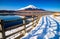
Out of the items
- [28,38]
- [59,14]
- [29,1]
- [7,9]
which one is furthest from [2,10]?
[28,38]

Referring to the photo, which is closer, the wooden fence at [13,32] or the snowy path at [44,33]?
the wooden fence at [13,32]

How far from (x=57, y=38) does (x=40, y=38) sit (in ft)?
1.52

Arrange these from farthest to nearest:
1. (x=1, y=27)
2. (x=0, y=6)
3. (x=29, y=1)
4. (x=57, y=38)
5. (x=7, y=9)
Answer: (x=7, y=9) < (x=0, y=6) < (x=29, y=1) < (x=57, y=38) < (x=1, y=27)

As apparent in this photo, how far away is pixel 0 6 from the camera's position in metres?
23.0

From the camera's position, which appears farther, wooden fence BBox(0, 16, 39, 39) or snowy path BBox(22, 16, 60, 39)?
snowy path BBox(22, 16, 60, 39)

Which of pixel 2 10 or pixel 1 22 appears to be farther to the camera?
pixel 2 10

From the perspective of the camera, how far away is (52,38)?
308 cm

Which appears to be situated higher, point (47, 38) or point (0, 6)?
point (0, 6)

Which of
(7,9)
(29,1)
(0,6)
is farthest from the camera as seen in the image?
(7,9)

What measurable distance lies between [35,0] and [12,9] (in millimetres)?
5624

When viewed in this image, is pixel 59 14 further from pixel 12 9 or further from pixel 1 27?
pixel 1 27

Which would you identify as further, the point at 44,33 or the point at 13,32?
the point at 44,33

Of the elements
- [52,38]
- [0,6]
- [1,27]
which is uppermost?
[0,6]

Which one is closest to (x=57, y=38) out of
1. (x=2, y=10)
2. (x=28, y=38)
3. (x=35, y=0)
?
(x=28, y=38)
